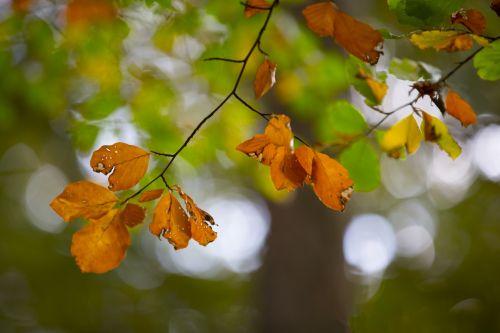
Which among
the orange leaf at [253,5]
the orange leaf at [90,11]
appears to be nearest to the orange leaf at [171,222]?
the orange leaf at [253,5]

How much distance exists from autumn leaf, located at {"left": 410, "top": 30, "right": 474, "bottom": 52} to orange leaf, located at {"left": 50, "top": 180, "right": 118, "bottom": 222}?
0.49m

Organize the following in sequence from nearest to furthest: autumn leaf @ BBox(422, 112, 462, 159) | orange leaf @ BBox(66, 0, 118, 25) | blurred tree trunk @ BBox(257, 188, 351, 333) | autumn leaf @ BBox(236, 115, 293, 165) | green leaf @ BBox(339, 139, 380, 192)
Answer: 1. autumn leaf @ BBox(236, 115, 293, 165)
2. autumn leaf @ BBox(422, 112, 462, 159)
3. green leaf @ BBox(339, 139, 380, 192)
4. orange leaf @ BBox(66, 0, 118, 25)
5. blurred tree trunk @ BBox(257, 188, 351, 333)

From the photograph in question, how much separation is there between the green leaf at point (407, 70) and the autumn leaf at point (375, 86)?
0.05 meters

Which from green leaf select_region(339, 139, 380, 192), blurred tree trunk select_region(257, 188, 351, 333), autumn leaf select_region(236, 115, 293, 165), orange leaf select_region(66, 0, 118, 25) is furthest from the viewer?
blurred tree trunk select_region(257, 188, 351, 333)

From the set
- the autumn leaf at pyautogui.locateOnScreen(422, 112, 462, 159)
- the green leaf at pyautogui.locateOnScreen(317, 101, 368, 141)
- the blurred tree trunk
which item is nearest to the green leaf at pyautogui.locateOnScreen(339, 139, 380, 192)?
the green leaf at pyautogui.locateOnScreen(317, 101, 368, 141)

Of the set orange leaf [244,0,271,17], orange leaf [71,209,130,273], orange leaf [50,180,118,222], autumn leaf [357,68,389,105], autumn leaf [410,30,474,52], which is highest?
autumn leaf [410,30,474,52]

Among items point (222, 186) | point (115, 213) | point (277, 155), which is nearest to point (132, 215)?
point (115, 213)

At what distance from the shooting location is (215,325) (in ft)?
19.5

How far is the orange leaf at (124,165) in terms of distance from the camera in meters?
0.68

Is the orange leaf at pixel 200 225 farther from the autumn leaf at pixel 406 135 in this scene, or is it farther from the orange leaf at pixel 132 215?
the autumn leaf at pixel 406 135

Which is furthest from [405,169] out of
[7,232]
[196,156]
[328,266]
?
[7,232]

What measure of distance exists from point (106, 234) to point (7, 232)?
586cm

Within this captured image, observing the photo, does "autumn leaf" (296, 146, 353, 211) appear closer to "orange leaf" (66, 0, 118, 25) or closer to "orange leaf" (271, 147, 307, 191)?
"orange leaf" (271, 147, 307, 191)

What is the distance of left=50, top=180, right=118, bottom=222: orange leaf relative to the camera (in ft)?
2.21
